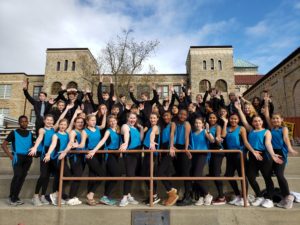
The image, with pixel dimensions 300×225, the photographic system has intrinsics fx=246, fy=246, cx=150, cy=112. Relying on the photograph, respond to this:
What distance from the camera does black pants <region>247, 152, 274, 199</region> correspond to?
15.4ft

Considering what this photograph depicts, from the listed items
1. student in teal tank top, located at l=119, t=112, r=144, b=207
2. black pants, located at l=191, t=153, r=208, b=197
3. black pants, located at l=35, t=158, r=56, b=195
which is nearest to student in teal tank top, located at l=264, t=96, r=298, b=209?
black pants, located at l=191, t=153, r=208, b=197

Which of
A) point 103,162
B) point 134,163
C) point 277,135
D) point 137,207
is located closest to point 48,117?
point 103,162

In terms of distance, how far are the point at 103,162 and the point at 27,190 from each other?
2020 mm

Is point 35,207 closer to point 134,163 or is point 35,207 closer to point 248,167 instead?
point 134,163

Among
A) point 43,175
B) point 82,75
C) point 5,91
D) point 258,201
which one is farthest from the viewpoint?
point 5,91

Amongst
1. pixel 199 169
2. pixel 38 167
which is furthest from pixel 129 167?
pixel 38 167

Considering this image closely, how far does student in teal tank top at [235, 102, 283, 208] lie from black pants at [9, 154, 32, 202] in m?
4.52

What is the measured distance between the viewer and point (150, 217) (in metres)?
4.48

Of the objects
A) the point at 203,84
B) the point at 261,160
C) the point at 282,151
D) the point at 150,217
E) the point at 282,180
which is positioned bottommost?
the point at 150,217

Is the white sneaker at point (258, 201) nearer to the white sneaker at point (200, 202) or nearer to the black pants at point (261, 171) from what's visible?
the black pants at point (261, 171)

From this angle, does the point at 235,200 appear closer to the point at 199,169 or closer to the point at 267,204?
the point at 267,204

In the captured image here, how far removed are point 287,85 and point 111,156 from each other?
21556mm

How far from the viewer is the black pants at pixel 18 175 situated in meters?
4.90

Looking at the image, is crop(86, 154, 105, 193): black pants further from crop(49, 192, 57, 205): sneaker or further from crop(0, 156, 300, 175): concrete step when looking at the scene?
crop(0, 156, 300, 175): concrete step
